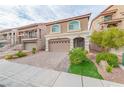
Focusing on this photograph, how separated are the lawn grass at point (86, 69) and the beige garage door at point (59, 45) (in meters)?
2.00

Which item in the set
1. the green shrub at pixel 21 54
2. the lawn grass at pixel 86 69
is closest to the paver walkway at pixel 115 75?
the lawn grass at pixel 86 69

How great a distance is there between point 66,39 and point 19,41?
543cm

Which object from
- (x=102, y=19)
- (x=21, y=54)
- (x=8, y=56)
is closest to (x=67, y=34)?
(x=102, y=19)

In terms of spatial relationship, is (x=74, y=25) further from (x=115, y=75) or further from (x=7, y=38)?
(x=7, y=38)

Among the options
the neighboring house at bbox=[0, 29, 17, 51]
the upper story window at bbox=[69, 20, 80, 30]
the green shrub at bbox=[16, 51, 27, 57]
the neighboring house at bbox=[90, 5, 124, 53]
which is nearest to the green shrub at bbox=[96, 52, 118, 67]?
the neighboring house at bbox=[90, 5, 124, 53]

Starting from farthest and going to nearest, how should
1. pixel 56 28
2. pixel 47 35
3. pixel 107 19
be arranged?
pixel 47 35, pixel 107 19, pixel 56 28

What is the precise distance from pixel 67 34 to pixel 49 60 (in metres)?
2.71

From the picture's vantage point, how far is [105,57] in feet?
23.5

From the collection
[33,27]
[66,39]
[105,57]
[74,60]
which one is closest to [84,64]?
[74,60]

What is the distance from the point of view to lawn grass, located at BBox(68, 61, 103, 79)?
6248 mm

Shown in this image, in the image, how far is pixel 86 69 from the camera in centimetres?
697

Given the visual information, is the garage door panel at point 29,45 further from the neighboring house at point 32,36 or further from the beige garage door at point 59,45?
the beige garage door at point 59,45

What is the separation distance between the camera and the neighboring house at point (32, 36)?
10797 millimetres

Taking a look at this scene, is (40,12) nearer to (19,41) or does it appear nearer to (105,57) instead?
(19,41)
